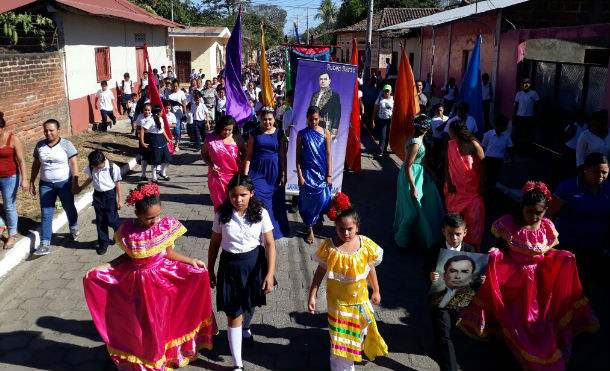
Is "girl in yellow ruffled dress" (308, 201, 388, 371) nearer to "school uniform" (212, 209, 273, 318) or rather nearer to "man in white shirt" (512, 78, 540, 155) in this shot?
"school uniform" (212, 209, 273, 318)

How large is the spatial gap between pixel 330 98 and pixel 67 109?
28.4ft

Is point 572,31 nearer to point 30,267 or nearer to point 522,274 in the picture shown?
point 522,274

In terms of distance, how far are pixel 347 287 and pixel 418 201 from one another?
282 cm

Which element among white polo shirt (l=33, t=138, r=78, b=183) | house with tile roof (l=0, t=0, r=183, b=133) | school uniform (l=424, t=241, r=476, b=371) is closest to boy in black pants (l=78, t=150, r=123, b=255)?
white polo shirt (l=33, t=138, r=78, b=183)

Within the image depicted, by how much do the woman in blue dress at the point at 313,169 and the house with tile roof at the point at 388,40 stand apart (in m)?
16.5

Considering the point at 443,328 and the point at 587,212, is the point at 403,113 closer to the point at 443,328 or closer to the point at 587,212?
the point at 587,212

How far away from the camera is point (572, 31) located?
11367 millimetres

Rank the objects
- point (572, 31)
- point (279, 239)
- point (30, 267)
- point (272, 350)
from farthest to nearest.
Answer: point (572, 31) < point (279, 239) < point (30, 267) < point (272, 350)

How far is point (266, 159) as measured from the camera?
6723 millimetres

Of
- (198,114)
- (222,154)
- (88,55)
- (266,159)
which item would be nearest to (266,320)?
(266,159)

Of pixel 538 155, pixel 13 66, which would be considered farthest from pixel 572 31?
pixel 13 66

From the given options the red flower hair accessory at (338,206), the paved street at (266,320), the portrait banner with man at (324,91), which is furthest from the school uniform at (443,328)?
the portrait banner with man at (324,91)

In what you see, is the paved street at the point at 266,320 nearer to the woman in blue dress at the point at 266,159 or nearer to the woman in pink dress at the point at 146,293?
the woman in pink dress at the point at 146,293

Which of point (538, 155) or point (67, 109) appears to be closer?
point (538, 155)
